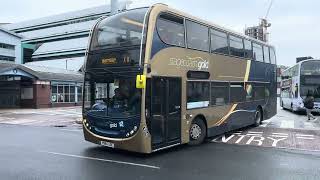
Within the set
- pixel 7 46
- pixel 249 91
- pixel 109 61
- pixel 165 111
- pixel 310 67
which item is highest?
pixel 7 46

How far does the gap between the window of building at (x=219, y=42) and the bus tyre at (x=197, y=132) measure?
2.53 m

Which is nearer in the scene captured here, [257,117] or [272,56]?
[257,117]

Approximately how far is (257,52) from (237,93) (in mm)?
3098

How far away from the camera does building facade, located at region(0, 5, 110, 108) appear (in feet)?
126

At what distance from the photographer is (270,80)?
2053 centimetres

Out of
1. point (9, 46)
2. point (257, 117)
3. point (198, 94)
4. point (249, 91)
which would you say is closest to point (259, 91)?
point (257, 117)

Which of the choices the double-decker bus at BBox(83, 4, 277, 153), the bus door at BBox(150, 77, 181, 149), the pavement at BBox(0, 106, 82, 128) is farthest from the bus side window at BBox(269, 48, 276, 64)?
the pavement at BBox(0, 106, 82, 128)

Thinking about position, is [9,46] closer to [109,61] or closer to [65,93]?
[65,93]

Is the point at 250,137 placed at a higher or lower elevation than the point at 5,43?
lower

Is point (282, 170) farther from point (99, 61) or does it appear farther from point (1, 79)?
point (1, 79)

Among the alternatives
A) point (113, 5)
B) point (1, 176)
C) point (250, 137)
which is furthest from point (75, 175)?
point (113, 5)

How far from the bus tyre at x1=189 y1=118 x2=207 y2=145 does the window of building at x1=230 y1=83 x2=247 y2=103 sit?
261 centimetres

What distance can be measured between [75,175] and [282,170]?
471 centimetres

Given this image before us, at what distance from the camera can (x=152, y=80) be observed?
36.4 ft
